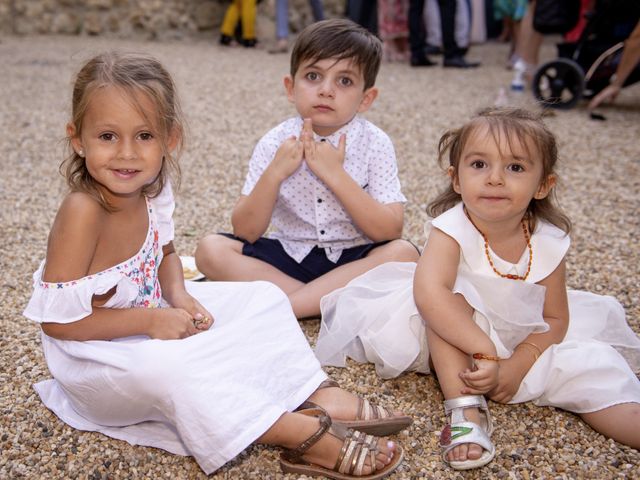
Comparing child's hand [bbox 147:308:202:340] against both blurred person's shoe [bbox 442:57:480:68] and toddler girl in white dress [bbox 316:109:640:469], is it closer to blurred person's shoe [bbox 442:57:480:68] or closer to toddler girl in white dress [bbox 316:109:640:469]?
toddler girl in white dress [bbox 316:109:640:469]

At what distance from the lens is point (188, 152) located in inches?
188

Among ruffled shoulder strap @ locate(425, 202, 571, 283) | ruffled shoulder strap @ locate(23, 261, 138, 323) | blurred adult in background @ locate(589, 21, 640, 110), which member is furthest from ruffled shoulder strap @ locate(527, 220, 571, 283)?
blurred adult in background @ locate(589, 21, 640, 110)

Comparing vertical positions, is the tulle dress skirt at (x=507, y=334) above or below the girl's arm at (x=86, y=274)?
below

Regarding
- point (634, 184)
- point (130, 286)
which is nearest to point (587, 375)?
point (130, 286)

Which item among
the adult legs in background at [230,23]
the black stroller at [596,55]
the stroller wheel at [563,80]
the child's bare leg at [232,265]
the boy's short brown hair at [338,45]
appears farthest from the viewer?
the adult legs in background at [230,23]

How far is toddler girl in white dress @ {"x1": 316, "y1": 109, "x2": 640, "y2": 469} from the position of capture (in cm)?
200

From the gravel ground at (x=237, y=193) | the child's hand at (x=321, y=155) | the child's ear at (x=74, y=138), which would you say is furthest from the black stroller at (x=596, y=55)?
the child's ear at (x=74, y=138)

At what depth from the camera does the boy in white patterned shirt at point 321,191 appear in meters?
2.52

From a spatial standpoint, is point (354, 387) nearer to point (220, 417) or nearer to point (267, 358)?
point (267, 358)

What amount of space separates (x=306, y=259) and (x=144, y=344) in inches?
A: 42.4

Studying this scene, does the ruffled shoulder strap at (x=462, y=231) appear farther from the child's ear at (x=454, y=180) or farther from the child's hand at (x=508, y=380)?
the child's hand at (x=508, y=380)

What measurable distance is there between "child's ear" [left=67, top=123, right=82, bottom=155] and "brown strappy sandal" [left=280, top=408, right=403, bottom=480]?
99cm

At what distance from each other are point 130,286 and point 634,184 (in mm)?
3581

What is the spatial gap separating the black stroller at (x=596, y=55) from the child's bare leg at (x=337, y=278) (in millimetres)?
3685
